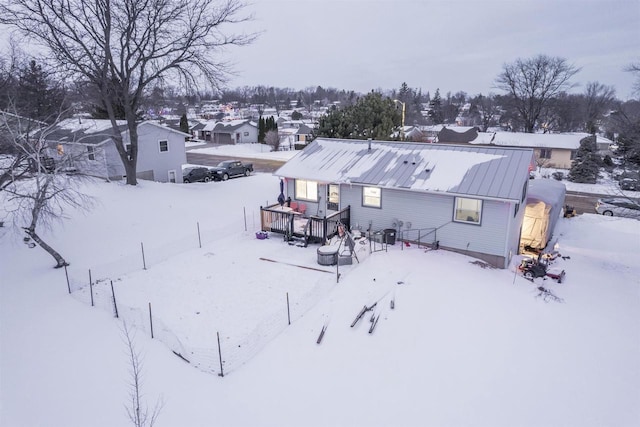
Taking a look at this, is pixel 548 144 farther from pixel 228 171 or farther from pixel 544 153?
pixel 228 171

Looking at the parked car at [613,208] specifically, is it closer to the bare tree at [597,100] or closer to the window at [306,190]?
the window at [306,190]

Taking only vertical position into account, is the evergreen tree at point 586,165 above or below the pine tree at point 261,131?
below

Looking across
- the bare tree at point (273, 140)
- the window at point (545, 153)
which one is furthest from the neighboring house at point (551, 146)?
the bare tree at point (273, 140)

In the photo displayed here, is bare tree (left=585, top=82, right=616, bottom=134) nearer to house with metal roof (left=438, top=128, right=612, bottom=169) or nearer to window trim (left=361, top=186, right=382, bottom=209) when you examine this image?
house with metal roof (left=438, top=128, right=612, bottom=169)

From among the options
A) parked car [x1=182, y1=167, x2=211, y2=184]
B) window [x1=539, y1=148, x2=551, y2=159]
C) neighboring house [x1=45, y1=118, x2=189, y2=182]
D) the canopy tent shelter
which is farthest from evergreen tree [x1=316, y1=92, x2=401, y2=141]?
window [x1=539, y1=148, x2=551, y2=159]

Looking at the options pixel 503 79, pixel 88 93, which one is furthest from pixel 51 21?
pixel 503 79

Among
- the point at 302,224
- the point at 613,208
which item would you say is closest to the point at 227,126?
the point at 302,224

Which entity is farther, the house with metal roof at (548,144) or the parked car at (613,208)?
the house with metal roof at (548,144)
